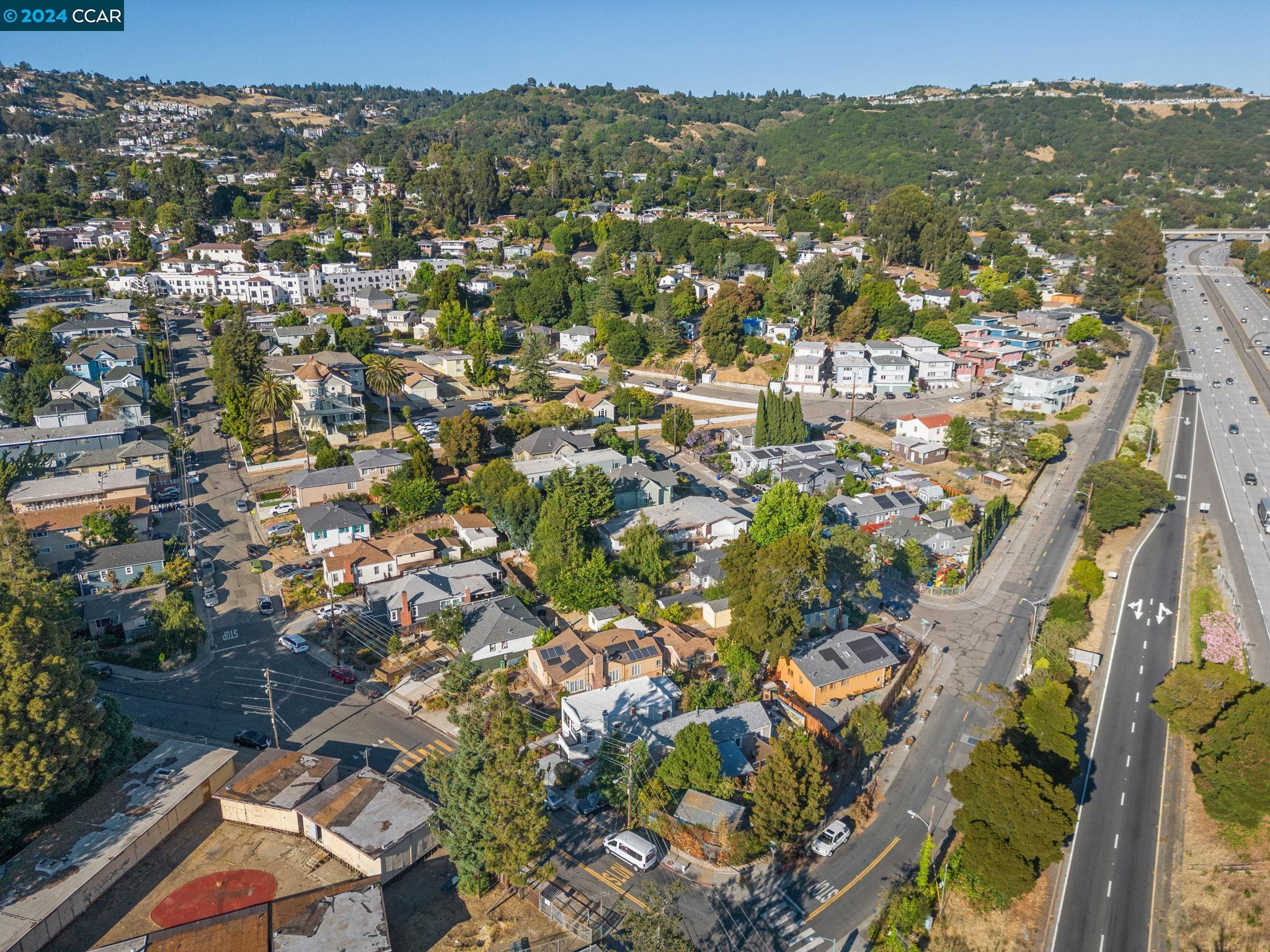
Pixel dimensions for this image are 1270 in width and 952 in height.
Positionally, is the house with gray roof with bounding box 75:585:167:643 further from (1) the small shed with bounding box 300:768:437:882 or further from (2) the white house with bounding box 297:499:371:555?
(1) the small shed with bounding box 300:768:437:882

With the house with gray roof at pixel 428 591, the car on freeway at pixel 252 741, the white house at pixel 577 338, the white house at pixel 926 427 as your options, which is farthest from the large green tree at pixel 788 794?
the white house at pixel 577 338

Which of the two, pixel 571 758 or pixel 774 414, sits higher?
pixel 774 414

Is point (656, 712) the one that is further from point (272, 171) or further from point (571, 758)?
point (272, 171)

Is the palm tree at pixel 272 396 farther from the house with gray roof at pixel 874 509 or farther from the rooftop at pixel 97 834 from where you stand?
the house with gray roof at pixel 874 509

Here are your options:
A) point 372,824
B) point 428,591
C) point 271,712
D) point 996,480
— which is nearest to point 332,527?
point 428,591

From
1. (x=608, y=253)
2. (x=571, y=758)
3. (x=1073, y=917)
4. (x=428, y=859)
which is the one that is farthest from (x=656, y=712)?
(x=608, y=253)
